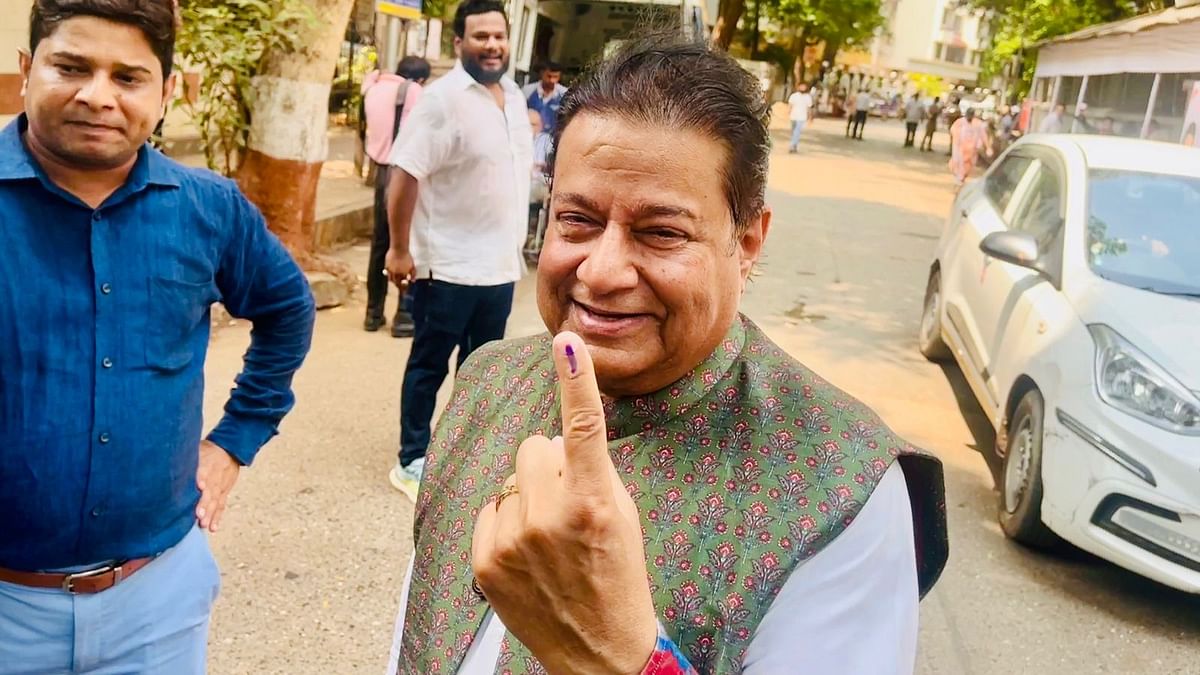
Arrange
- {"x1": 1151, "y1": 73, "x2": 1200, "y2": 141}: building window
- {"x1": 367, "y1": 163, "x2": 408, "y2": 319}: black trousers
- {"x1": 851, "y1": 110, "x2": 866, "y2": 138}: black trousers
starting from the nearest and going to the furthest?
1. {"x1": 367, "y1": 163, "x2": 408, "y2": 319}: black trousers
2. {"x1": 1151, "y1": 73, "x2": 1200, "y2": 141}: building window
3. {"x1": 851, "y1": 110, "x2": 866, "y2": 138}: black trousers

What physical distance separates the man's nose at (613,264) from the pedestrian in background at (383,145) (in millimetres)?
4585

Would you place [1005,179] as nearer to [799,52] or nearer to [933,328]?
[933,328]

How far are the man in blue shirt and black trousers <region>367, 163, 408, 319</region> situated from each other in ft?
13.3

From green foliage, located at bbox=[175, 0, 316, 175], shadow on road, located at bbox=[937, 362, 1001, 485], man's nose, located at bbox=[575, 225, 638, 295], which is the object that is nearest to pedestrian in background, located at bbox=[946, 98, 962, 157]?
shadow on road, located at bbox=[937, 362, 1001, 485]

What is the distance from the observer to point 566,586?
2.94 feet

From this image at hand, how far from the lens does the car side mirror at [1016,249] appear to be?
433 centimetres

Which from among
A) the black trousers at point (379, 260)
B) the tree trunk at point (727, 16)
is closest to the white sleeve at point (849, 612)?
the black trousers at point (379, 260)

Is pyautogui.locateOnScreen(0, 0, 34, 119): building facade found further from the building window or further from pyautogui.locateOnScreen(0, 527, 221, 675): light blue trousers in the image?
the building window

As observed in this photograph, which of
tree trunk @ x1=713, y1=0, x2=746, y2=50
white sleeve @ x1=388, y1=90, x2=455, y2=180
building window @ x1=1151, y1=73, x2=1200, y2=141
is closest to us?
white sleeve @ x1=388, y1=90, x2=455, y2=180

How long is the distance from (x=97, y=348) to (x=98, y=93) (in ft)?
1.39

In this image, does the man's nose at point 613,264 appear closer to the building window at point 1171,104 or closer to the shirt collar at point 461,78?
the shirt collar at point 461,78

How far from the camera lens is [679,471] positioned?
1174 mm

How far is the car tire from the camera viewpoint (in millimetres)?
6492

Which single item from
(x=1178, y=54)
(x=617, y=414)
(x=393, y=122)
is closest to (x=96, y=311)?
(x=617, y=414)
